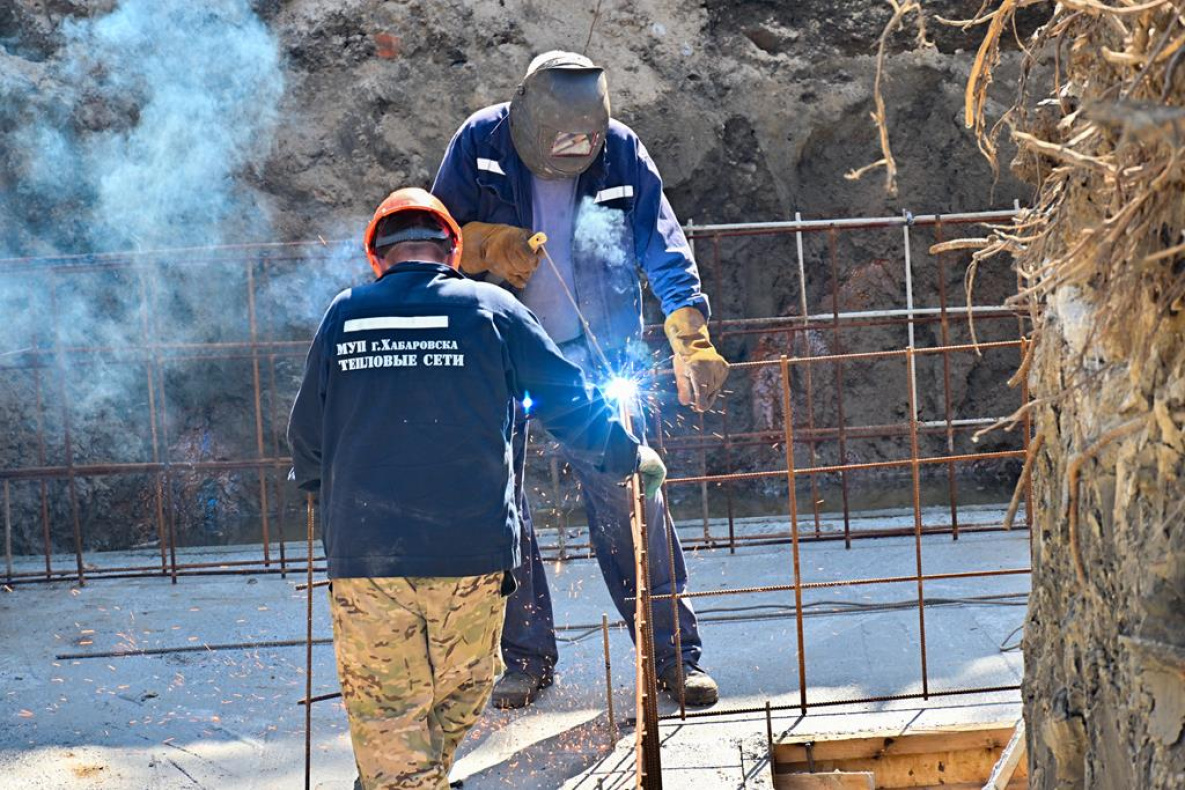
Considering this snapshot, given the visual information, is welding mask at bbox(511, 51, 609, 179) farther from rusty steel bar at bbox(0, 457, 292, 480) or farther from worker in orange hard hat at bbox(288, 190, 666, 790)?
rusty steel bar at bbox(0, 457, 292, 480)

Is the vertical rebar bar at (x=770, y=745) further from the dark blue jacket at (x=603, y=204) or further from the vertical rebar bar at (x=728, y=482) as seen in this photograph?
the vertical rebar bar at (x=728, y=482)

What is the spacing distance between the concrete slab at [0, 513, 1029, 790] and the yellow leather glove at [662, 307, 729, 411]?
3.22ft

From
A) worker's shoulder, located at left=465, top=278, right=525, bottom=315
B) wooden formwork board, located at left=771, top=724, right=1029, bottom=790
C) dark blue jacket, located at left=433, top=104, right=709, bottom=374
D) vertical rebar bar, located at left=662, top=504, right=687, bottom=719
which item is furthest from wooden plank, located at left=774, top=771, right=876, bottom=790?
worker's shoulder, located at left=465, top=278, right=525, bottom=315

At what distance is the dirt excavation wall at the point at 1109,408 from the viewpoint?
2.04 meters

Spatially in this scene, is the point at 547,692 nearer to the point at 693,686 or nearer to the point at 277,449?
the point at 693,686

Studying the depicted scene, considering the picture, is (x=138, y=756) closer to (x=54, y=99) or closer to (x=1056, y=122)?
(x=1056, y=122)

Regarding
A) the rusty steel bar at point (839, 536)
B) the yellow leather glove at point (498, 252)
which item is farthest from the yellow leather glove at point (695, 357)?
the rusty steel bar at point (839, 536)

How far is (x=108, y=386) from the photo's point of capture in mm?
7617

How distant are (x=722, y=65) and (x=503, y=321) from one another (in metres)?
4.98

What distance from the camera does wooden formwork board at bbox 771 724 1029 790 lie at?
4082 mm

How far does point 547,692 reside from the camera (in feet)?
15.0

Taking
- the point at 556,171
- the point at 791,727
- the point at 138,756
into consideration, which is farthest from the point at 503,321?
the point at 138,756

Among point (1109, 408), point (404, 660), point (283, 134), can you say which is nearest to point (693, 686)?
point (404, 660)

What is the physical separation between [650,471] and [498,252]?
3.63 feet
